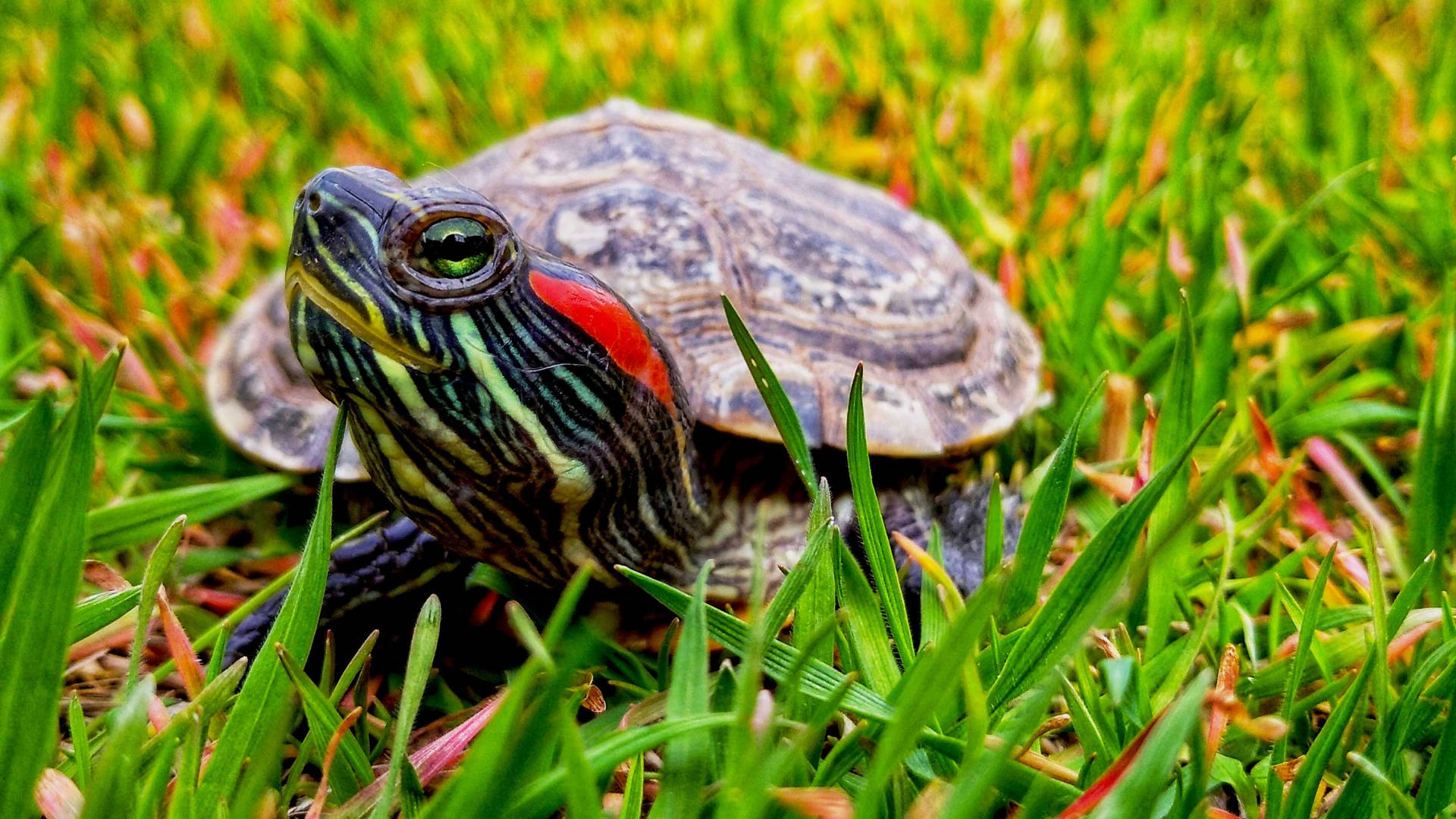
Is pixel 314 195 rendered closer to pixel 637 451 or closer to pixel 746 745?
pixel 637 451

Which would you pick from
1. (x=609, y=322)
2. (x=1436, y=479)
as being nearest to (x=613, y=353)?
(x=609, y=322)

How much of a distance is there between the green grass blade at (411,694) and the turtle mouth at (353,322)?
0.33 meters

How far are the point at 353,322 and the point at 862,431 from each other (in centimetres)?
73

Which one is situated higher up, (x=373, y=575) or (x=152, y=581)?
(x=152, y=581)

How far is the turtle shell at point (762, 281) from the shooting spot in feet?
6.56

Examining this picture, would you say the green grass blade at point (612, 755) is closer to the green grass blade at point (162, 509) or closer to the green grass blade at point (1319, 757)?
the green grass blade at point (1319, 757)

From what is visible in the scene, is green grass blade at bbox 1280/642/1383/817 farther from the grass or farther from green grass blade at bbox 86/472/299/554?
green grass blade at bbox 86/472/299/554

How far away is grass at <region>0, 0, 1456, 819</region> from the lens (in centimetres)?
115

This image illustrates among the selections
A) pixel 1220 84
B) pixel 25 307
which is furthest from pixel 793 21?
pixel 25 307

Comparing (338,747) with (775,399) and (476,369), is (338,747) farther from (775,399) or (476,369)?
(775,399)

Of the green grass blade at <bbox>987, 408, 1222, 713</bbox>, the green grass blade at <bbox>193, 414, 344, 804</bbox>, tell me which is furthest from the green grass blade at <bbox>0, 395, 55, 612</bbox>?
the green grass blade at <bbox>987, 408, 1222, 713</bbox>

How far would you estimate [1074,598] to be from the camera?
1.35m

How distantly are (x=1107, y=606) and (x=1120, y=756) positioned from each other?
201mm

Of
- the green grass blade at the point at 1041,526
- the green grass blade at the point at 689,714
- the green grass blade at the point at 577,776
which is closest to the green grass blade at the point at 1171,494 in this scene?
the green grass blade at the point at 1041,526
